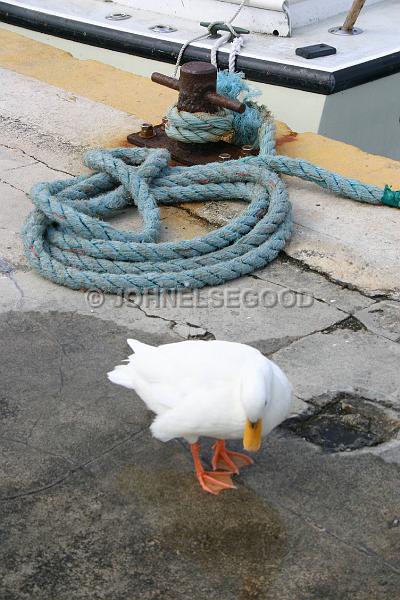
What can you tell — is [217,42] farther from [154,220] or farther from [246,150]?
[154,220]

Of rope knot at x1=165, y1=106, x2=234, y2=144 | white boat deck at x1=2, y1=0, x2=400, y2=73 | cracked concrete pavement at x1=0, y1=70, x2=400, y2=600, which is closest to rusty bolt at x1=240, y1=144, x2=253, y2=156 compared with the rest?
rope knot at x1=165, y1=106, x2=234, y2=144

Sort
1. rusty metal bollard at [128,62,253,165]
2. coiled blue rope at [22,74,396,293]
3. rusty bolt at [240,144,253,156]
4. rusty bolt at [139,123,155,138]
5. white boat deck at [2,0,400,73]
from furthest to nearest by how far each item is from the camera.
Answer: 1. white boat deck at [2,0,400,73]
2. rusty bolt at [139,123,155,138]
3. rusty bolt at [240,144,253,156]
4. rusty metal bollard at [128,62,253,165]
5. coiled blue rope at [22,74,396,293]

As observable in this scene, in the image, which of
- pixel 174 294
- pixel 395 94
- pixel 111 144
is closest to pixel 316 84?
pixel 395 94

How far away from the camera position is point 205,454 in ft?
9.25

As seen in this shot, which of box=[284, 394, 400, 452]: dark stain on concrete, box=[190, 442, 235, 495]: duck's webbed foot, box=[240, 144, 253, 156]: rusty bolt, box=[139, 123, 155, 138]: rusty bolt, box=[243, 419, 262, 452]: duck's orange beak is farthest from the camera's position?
box=[139, 123, 155, 138]: rusty bolt

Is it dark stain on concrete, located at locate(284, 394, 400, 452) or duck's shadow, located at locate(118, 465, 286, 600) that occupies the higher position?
dark stain on concrete, located at locate(284, 394, 400, 452)

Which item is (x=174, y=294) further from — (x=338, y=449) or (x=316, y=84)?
(x=316, y=84)

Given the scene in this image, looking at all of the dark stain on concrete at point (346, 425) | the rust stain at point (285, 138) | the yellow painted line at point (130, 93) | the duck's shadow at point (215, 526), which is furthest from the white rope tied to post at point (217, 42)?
the duck's shadow at point (215, 526)

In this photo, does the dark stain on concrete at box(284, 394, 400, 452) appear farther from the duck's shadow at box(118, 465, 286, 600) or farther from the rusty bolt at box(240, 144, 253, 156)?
the rusty bolt at box(240, 144, 253, 156)

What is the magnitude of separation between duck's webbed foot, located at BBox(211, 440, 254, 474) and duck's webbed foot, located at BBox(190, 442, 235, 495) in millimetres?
34

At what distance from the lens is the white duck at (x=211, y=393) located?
2.45 m

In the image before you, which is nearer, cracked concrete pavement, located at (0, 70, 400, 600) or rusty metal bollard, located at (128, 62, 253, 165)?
cracked concrete pavement, located at (0, 70, 400, 600)

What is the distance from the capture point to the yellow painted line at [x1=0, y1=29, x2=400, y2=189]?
4848 millimetres

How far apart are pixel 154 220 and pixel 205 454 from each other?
1.54 meters
